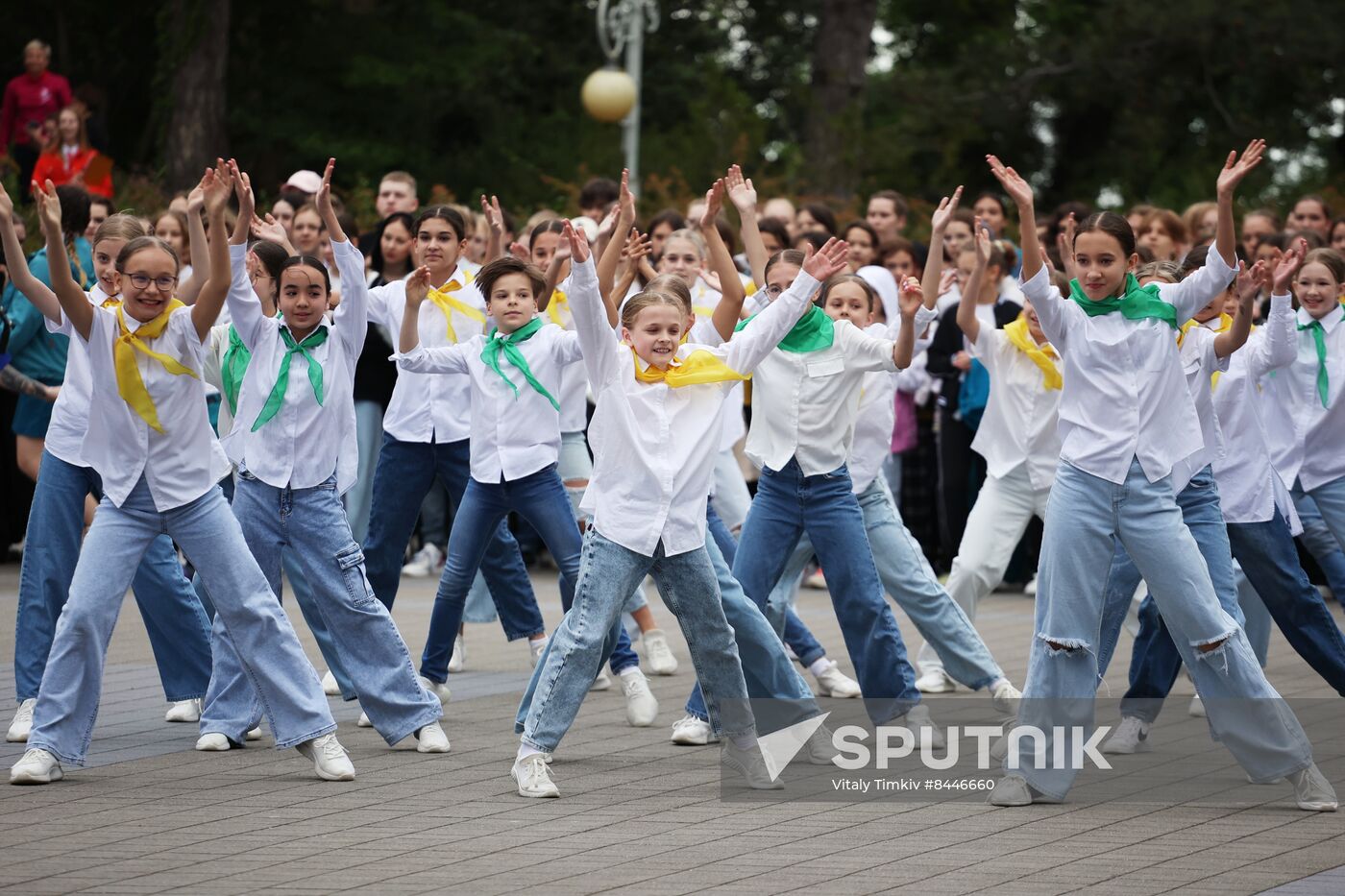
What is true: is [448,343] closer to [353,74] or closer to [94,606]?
[94,606]

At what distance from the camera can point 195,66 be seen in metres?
22.7

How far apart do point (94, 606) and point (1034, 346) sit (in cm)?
433

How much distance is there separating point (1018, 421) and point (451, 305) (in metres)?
2.55

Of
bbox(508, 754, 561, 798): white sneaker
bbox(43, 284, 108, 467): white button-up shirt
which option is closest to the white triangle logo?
bbox(508, 754, 561, 798): white sneaker

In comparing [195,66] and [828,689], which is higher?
[195,66]

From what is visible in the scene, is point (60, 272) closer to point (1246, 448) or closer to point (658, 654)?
point (658, 654)

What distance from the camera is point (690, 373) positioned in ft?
22.6

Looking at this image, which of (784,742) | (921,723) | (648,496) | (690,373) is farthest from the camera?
(921,723)

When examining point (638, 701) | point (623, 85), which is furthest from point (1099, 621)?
point (623, 85)

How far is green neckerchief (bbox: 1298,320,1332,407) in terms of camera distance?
8930 millimetres

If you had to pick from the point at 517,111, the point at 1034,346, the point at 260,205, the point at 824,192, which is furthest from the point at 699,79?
the point at 1034,346

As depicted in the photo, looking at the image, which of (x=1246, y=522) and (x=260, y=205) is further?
(x=260, y=205)

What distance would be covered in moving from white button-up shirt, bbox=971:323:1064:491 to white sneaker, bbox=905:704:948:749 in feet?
5.35

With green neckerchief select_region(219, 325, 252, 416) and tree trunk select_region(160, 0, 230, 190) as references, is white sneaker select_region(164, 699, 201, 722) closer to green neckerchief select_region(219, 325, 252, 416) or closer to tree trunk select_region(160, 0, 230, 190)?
green neckerchief select_region(219, 325, 252, 416)
